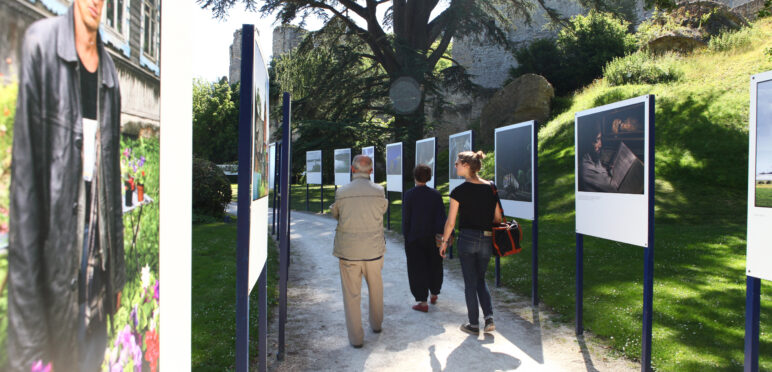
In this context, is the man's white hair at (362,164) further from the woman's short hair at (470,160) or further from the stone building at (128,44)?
the stone building at (128,44)

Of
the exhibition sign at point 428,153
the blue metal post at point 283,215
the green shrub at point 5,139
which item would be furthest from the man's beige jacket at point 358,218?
the exhibition sign at point 428,153

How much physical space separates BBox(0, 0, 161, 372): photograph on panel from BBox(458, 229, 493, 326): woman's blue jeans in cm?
444

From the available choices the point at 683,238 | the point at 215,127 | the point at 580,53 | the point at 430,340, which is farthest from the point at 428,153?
the point at 215,127

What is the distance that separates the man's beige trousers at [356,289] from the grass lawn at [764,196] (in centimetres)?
327

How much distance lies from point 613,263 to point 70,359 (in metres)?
8.65

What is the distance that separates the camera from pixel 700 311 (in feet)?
19.2

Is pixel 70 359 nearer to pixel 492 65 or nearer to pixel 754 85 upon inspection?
pixel 754 85

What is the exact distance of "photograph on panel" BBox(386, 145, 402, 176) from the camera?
12.6 m

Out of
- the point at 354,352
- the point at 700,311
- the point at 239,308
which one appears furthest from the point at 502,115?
the point at 239,308

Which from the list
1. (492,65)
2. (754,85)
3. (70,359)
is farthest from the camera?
(492,65)

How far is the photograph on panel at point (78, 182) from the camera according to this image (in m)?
0.63

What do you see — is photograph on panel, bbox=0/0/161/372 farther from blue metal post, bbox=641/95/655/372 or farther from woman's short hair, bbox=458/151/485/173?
woman's short hair, bbox=458/151/485/173

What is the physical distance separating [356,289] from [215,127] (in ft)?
160

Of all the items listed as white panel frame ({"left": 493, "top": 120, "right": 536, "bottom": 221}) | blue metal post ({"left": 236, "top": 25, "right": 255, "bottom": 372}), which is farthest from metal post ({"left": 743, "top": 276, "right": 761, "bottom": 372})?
white panel frame ({"left": 493, "top": 120, "right": 536, "bottom": 221})
